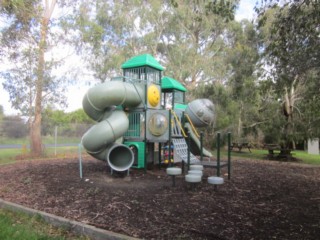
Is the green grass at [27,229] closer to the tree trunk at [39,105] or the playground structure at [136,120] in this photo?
the playground structure at [136,120]

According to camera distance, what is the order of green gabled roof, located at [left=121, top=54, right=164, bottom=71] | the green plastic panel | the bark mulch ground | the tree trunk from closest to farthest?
the bark mulch ground < the green plastic panel < green gabled roof, located at [left=121, top=54, right=164, bottom=71] < the tree trunk

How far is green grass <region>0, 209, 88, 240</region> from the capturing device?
4324 millimetres

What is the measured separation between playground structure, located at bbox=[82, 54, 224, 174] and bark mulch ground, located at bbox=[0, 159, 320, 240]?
849 mm

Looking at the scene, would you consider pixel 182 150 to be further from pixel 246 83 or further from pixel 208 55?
pixel 208 55

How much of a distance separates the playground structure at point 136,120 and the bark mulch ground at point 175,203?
849 mm

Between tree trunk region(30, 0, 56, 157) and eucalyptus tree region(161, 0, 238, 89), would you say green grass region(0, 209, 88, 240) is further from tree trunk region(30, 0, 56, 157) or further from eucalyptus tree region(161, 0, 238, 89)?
eucalyptus tree region(161, 0, 238, 89)

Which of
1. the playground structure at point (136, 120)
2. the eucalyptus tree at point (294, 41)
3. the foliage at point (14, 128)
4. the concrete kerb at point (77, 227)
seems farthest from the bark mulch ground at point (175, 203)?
the foliage at point (14, 128)

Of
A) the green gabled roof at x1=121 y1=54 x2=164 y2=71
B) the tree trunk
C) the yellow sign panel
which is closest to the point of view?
the yellow sign panel

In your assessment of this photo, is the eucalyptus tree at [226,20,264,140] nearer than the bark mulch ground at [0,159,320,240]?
No

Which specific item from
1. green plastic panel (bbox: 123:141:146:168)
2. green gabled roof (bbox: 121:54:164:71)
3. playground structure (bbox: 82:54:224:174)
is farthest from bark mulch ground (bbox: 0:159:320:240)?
green gabled roof (bbox: 121:54:164:71)

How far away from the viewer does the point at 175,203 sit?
610cm

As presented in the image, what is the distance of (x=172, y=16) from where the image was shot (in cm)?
2767

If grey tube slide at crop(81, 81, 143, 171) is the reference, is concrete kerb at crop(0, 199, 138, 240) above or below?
below

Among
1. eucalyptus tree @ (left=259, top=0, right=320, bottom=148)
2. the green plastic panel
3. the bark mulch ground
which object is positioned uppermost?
eucalyptus tree @ (left=259, top=0, right=320, bottom=148)
